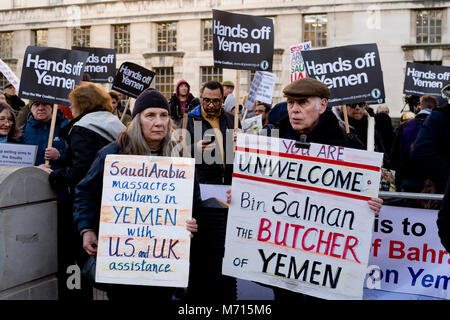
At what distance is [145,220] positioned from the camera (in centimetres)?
337

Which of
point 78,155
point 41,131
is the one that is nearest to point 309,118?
point 78,155

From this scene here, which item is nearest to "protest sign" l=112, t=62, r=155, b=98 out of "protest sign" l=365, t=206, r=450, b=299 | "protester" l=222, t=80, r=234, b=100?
"protester" l=222, t=80, r=234, b=100

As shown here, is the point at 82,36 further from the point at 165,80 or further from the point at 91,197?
the point at 91,197

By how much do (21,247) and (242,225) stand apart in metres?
1.63

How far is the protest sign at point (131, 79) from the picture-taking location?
8297 mm

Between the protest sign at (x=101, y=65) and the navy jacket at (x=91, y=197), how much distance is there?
641 centimetres

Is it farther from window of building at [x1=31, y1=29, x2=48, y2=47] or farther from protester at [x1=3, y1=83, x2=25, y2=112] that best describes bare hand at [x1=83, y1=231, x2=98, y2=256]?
window of building at [x1=31, y1=29, x2=48, y2=47]

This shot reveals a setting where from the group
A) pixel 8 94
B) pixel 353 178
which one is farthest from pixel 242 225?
pixel 8 94

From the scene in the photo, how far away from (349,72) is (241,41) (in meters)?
1.63

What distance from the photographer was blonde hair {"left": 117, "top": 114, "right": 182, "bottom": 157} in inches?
137

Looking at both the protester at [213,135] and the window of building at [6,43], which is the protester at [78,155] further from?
the window of building at [6,43]

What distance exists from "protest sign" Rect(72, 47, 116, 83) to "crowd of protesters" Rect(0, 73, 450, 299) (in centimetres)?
415

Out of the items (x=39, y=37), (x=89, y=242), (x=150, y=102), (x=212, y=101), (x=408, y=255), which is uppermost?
(x=39, y=37)
